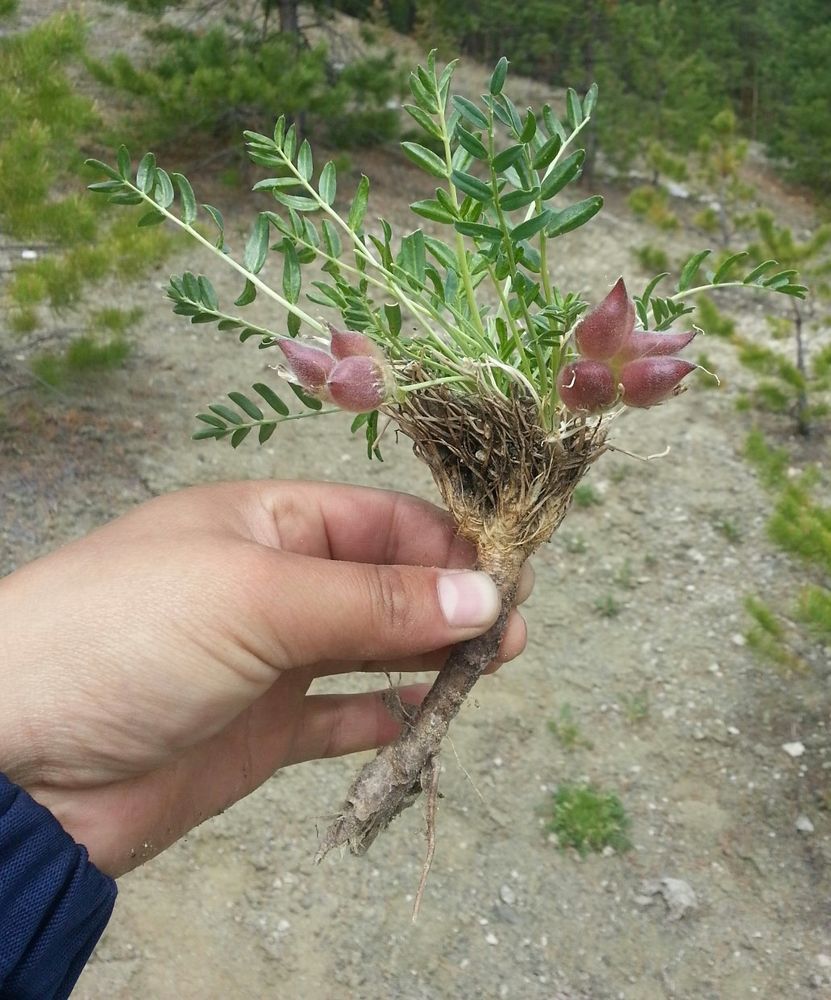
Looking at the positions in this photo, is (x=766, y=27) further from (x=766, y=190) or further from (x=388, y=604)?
(x=388, y=604)

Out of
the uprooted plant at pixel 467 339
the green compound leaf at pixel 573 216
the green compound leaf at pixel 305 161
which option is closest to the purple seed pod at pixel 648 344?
the uprooted plant at pixel 467 339

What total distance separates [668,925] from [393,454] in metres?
2.03

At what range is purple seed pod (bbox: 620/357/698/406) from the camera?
100 centimetres

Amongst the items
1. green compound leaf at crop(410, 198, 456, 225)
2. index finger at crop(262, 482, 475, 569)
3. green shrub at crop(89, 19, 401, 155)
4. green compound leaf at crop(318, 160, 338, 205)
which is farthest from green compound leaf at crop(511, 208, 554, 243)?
green shrub at crop(89, 19, 401, 155)

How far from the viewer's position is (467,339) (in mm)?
1137

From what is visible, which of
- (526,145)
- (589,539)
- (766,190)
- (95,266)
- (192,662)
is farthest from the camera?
(766,190)

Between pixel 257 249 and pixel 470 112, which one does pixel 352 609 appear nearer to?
pixel 257 249

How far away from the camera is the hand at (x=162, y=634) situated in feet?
3.58

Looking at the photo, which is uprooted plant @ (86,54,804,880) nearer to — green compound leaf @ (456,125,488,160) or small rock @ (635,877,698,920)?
green compound leaf @ (456,125,488,160)

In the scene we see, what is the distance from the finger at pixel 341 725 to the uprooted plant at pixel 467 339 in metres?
0.31

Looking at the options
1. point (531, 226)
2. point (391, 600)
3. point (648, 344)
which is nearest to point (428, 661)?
point (391, 600)

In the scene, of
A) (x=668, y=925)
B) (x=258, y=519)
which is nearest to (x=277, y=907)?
(x=668, y=925)

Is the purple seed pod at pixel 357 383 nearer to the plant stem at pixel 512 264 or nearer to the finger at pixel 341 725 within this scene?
the plant stem at pixel 512 264

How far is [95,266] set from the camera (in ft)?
9.30
